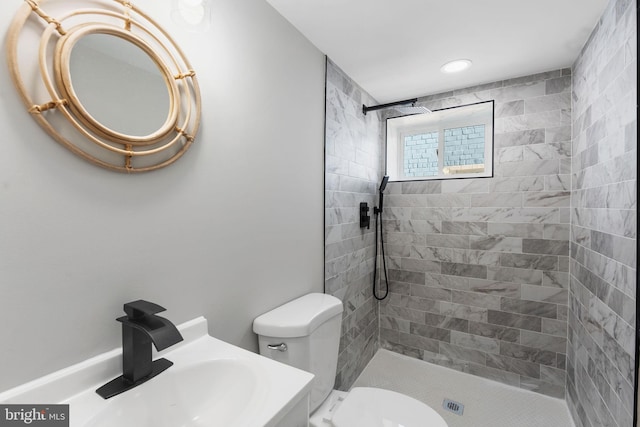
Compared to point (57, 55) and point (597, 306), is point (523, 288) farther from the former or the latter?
point (57, 55)

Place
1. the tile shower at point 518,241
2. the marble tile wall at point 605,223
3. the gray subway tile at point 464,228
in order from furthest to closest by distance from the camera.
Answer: the gray subway tile at point 464,228 → the tile shower at point 518,241 → the marble tile wall at point 605,223

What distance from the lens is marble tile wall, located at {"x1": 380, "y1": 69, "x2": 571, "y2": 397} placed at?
80.3 inches

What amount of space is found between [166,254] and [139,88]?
1.75ft

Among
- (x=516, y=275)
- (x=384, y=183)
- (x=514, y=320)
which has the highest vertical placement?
(x=384, y=183)

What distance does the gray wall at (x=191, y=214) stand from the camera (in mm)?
708

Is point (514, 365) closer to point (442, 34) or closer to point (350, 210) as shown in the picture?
point (350, 210)

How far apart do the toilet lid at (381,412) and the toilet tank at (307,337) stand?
152 mm

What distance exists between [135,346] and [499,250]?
2.33m

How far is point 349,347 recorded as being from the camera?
2.16 meters

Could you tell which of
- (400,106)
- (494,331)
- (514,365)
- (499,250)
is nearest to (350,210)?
(400,106)

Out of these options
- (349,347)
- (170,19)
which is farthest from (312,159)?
(349,347)

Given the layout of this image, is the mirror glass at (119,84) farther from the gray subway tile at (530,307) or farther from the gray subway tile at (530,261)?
the gray subway tile at (530,307)

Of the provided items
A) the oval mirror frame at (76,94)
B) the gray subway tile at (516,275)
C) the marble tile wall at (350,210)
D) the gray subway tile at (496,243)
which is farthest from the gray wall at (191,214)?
the gray subway tile at (516,275)

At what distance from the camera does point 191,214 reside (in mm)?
1070
